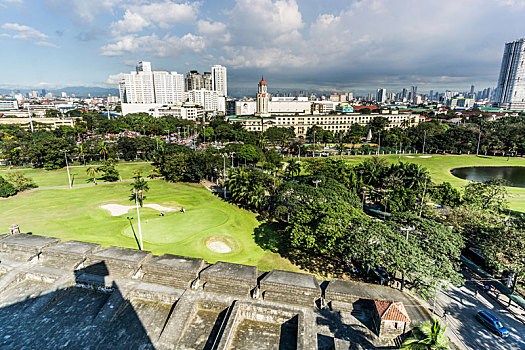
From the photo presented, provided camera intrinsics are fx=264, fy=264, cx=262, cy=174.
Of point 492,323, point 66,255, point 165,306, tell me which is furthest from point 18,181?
point 492,323

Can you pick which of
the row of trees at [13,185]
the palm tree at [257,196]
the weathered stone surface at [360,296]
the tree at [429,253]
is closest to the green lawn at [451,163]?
the tree at [429,253]

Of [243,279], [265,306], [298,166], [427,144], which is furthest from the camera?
[427,144]

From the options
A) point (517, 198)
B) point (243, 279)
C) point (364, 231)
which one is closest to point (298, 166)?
point (364, 231)

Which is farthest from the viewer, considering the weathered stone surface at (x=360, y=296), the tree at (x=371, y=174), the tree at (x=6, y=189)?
the tree at (x=371, y=174)

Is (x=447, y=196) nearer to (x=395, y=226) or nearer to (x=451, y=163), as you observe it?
(x=395, y=226)

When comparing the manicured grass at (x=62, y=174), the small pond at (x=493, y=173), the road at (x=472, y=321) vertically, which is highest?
the small pond at (x=493, y=173)

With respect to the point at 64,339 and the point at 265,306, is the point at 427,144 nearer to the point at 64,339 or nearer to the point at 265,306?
the point at 265,306

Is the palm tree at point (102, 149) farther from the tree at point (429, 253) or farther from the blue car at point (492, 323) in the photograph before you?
the blue car at point (492, 323)
